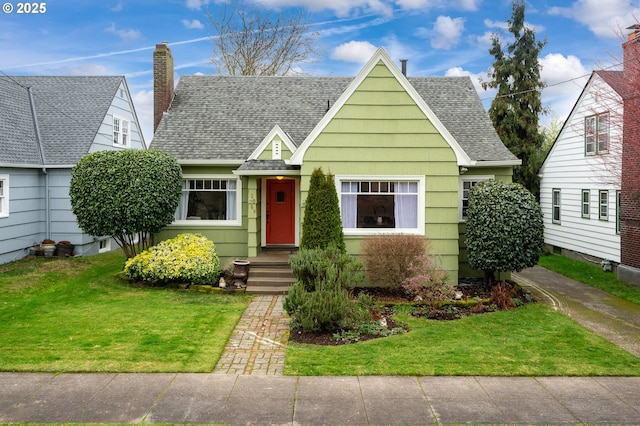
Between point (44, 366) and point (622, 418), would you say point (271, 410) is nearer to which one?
point (44, 366)

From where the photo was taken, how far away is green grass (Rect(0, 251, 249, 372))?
7.59 metres

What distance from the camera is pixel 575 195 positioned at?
64.4 feet

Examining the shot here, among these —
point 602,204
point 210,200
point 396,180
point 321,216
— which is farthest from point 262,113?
point 602,204

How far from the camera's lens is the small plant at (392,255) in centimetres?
1198

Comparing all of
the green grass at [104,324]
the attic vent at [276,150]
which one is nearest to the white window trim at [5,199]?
the green grass at [104,324]

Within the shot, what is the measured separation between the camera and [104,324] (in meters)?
9.62

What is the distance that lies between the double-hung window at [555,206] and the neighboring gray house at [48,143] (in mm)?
18824

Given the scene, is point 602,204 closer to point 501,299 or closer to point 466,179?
point 466,179

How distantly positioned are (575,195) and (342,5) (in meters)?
11.7

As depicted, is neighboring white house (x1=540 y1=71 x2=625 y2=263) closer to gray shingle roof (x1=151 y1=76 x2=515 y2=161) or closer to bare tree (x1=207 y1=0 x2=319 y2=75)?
gray shingle roof (x1=151 y1=76 x2=515 y2=161)

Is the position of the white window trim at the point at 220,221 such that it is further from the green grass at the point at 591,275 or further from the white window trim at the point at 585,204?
the white window trim at the point at 585,204

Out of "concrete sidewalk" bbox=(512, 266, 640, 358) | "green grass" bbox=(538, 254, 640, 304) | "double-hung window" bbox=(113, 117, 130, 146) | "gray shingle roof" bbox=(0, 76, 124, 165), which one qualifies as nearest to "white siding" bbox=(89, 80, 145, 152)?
"double-hung window" bbox=(113, 117, 130, 146)

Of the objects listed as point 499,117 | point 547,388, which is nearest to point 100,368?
point 547,388

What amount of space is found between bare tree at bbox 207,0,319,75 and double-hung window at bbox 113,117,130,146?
33.2ft
